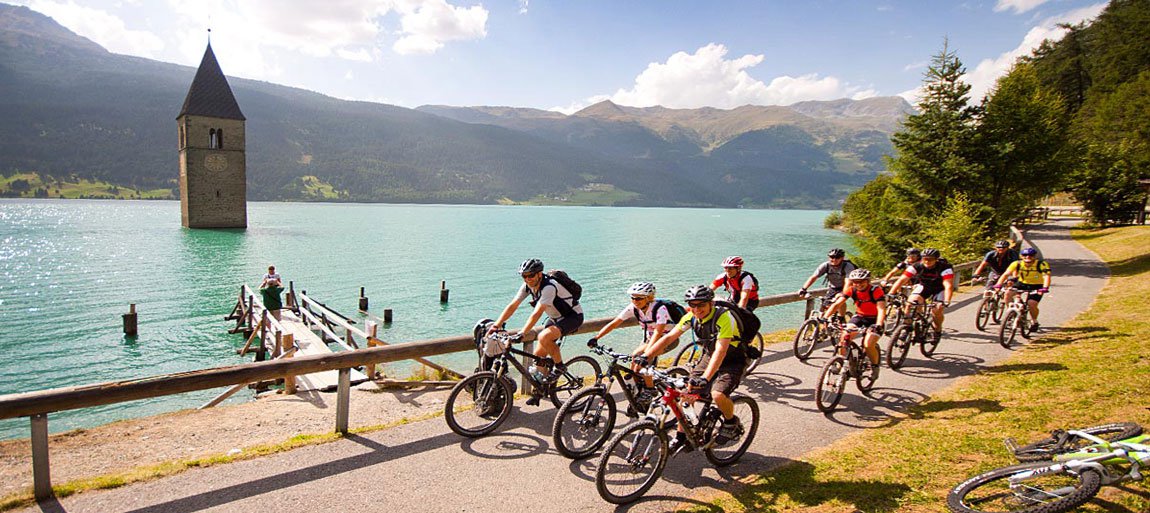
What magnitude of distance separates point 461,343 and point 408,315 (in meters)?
25.6

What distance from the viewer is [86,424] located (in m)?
14.9

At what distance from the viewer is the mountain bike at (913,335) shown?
10844 mm

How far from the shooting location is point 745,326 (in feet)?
20.9

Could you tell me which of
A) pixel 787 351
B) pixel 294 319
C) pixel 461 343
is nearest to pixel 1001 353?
pixel 787 351

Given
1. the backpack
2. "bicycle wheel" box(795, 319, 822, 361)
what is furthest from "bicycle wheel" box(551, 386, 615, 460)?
"bicycle wheel" box(795, 319, 822, 361)

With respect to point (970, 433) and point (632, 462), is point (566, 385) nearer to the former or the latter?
point (632, 462)

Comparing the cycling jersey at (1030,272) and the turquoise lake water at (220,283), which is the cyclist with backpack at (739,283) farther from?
the turquoise lake water at (220,283)

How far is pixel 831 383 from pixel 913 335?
13.9 feet

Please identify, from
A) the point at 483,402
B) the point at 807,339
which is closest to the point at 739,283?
the point at 807,339

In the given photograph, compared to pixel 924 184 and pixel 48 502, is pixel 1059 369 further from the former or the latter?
pixel 924 184

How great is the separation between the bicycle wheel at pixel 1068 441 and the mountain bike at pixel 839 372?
98.3 inches

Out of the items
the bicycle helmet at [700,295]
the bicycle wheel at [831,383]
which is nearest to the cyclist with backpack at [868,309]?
the bicycle wheel at [831,383]

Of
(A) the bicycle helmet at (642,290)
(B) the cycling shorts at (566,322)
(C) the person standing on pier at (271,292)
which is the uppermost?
(A) the bicycle helmet at (642,290)

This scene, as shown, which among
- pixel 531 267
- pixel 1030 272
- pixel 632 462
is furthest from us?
pixel 1030 272
